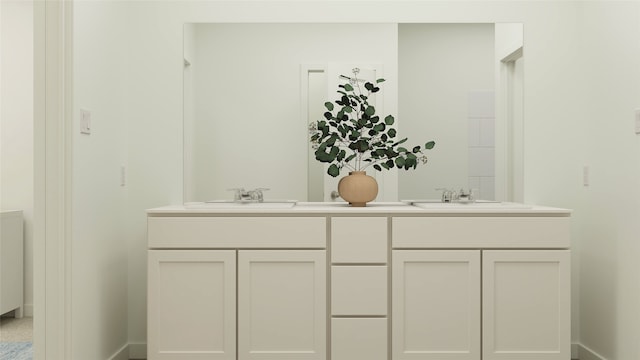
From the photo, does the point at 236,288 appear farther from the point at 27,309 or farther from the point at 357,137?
the point at 27,309

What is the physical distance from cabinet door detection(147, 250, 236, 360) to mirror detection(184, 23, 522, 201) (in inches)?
21.7

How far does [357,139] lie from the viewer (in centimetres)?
265

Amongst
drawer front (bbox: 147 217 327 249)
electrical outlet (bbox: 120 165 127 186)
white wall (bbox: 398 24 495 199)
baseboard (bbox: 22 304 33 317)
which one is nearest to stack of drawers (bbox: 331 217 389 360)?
drawer front (bbox: 147 217 327 249)

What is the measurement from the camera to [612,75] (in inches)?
94.2

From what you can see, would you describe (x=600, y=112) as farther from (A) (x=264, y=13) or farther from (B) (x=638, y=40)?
(A) (x=264, y=13)

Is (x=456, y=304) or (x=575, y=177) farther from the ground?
(x=575, y=177)

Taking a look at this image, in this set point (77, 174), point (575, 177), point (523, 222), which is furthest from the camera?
point (575, 177)

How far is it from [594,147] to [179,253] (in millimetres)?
1936

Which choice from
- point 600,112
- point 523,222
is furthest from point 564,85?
point 523,222

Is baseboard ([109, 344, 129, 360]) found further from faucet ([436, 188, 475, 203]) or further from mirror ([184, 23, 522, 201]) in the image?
faucet ([436, 188, 475, 203])

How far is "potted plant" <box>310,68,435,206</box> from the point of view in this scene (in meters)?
2.62

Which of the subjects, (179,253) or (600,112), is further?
(600,112)

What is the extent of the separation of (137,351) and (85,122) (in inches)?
47.7

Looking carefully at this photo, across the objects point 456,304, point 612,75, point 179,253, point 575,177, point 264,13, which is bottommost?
point 456,304
